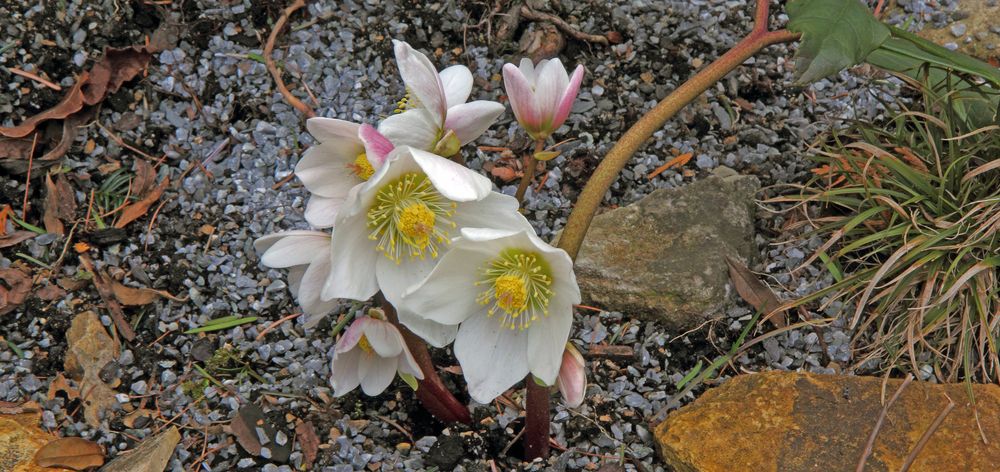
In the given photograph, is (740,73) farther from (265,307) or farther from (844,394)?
(265,307)

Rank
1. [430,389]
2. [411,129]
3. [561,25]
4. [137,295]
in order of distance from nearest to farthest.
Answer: [411,129] < [430,389] < [137,295] < [561,25]

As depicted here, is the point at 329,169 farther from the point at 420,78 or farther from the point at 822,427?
the point at 822,427

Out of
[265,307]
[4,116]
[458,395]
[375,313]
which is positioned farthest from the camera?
[4,116]

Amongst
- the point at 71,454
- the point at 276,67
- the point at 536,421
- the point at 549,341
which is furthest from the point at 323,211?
the point at 276,67

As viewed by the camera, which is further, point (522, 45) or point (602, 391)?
point (522, 45)

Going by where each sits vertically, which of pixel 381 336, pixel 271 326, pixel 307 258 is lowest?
pixel 271 326

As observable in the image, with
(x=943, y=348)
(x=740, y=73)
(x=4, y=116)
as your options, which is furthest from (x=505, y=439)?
(x=4, y=116)
